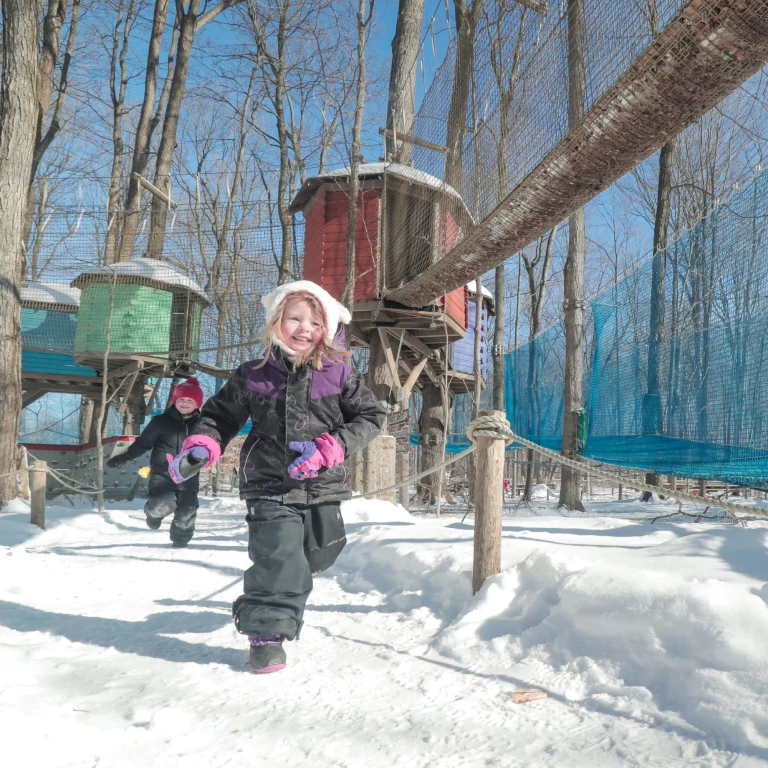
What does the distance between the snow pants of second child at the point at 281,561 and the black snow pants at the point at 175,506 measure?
3.08 metres

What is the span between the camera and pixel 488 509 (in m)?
3.19

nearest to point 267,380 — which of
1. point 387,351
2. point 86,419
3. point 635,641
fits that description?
point 635,641

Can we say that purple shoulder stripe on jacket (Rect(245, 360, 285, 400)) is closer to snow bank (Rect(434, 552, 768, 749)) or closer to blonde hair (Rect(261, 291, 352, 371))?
blonde hair (Rect(261, 291, 352, 371))

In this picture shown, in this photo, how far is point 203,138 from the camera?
2142cm

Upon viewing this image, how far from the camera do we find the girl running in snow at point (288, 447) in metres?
2.60

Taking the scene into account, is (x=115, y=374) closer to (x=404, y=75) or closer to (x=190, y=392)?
(x=190, y=392)

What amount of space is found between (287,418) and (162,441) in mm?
3765

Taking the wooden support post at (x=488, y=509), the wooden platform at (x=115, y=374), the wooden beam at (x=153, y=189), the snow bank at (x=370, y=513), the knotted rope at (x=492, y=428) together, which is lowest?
the snow bank at (x=370, y=513)

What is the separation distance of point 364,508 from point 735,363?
12.0 ft

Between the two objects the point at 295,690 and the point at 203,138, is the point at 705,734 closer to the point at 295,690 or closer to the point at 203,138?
the point at 295,690

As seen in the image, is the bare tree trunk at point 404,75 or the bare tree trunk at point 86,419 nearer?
the bare tree trunk at point 404,75

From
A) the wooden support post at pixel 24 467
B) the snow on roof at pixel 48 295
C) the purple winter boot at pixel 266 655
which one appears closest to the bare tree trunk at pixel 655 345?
the purple winter boot at pixel 266 655

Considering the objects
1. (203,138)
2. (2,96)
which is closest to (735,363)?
(2,96)

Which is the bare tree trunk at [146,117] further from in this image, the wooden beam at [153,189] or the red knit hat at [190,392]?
the red knit hat at [190,392]
